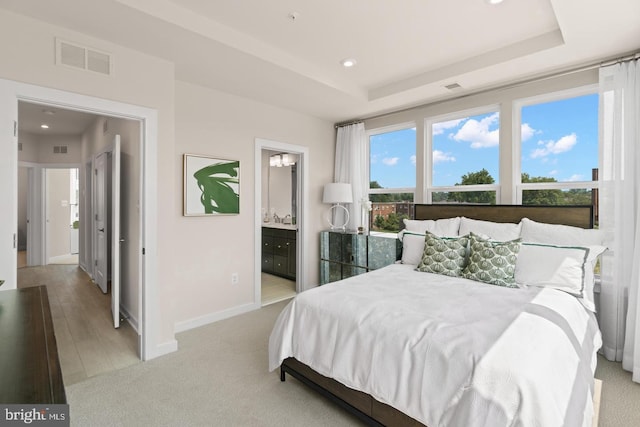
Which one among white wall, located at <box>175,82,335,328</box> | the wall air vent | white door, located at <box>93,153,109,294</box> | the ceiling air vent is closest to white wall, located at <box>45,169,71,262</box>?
the ceiling air vent

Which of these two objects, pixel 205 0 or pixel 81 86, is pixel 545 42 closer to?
pixel 205 0

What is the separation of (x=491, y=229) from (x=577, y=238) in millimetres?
654

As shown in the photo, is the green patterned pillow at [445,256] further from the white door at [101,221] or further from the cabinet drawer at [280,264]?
→ the white door at [101,221]

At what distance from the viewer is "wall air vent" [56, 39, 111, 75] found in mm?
2377

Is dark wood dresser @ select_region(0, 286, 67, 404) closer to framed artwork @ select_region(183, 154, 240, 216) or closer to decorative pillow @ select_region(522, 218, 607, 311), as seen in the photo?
framed artwork @ select_region(183, 154, 240, 216)

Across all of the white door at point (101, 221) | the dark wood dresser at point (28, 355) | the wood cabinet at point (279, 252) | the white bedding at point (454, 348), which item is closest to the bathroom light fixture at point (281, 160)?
the wood cabinet at point (279, 252)

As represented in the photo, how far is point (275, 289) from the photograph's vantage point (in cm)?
502

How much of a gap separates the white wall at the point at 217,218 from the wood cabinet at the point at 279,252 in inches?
50.7

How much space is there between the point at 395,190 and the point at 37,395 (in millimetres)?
4261

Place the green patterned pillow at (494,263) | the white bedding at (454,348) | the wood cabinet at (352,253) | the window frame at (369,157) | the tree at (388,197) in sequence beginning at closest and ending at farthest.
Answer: the white bedding at (454,348) → the green patterned pillow at (494,263) → the wood cabinet at (352,253) → the window frame at (369,157) → the tree at (388,197)

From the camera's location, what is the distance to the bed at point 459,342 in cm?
139

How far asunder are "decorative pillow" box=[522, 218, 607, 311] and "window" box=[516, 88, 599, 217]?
0.48 metres

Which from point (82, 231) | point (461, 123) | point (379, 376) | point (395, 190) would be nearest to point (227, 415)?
point (379, 376)

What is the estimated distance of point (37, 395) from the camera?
847 millimetres
